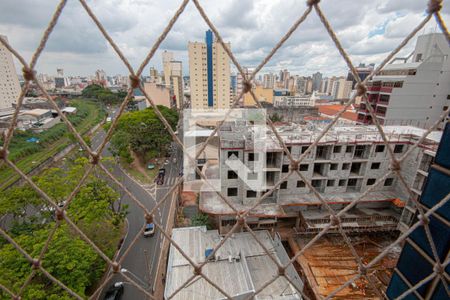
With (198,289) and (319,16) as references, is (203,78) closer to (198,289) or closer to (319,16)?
(198,289)

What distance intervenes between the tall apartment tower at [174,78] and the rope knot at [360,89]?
2520 centimetres

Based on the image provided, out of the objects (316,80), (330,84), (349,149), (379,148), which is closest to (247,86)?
(349,149)

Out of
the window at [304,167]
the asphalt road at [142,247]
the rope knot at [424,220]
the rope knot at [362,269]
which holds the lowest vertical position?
the asphalt road at [142,247]

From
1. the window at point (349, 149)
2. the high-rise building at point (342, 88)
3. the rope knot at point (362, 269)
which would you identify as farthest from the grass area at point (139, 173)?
the high-rise building at point (342, 88)

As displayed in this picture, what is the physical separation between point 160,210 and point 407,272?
8.04 meters

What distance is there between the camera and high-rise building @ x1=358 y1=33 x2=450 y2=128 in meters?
9.82

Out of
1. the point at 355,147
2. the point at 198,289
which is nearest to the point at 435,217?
the point at 198,289

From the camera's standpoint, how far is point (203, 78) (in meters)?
17.9

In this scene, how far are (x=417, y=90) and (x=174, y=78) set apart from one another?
81.6 ft

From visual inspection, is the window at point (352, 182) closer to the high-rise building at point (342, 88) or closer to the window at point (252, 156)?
the window at point (252, 156)

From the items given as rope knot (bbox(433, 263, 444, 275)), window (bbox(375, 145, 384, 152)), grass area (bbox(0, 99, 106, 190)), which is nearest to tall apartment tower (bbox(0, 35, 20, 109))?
grass area (bbox(0, 99, 106, 190))

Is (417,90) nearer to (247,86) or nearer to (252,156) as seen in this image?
(252,156)

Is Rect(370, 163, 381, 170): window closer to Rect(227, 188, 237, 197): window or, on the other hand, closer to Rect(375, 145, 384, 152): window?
Rect(375, 145, 384, 152): window

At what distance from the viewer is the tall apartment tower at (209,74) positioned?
17.2 metres
